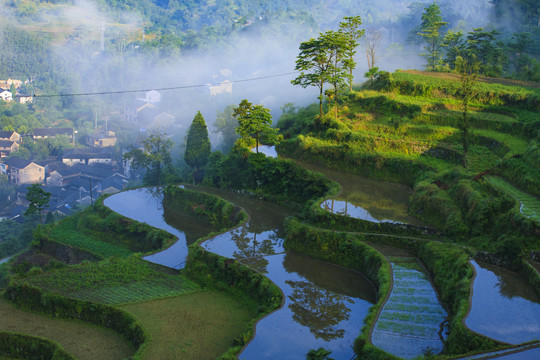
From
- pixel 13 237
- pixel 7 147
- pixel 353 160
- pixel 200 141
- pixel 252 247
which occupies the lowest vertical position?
pixel 13 237

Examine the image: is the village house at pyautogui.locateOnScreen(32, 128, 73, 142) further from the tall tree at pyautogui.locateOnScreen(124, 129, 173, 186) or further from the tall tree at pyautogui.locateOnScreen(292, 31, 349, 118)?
the tall tree at pyautogui.locateOnScreen(292, 31, 349, 118)

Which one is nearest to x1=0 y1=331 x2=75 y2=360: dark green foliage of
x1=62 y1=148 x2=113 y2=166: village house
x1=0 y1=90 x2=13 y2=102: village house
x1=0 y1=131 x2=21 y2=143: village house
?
x1=62 y1=148 x2=113 y2=166: village house

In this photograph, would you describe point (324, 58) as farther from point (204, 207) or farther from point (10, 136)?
point (10, 136)

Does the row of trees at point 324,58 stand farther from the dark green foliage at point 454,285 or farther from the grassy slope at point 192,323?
the grassy slope at point 192,323

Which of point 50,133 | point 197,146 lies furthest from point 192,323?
point 50,133

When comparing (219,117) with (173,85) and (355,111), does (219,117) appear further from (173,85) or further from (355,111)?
(173,85)

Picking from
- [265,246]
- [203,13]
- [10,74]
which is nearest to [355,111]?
[265,246]
